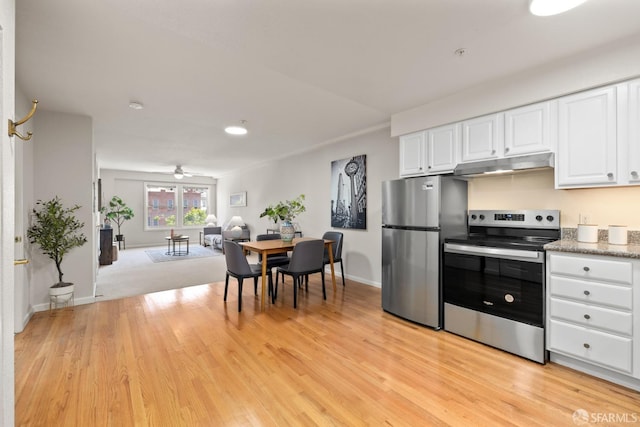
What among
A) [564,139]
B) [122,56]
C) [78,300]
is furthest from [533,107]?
[78,300]

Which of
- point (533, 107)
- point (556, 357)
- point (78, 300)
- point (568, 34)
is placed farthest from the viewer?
point (78, 300)

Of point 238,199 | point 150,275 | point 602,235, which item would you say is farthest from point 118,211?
point 602,235

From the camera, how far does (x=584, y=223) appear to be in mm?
2463

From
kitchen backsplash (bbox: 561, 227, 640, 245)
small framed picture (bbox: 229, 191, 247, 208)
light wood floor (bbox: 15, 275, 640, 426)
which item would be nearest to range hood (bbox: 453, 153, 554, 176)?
kitchen backsplash (bbox: 561, 227, 640, 245)

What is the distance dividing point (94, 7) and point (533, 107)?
3269mm

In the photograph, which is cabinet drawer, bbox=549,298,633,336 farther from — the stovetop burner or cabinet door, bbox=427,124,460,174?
cabinet door, bbox=427,124,460,174

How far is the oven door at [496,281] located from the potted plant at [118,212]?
9.27 meters

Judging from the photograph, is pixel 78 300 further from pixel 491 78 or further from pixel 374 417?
pixel 491 78

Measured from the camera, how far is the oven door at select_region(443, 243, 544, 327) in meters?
2.32

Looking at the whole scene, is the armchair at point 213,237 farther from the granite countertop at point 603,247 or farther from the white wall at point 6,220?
the granite countertop at point 603,247

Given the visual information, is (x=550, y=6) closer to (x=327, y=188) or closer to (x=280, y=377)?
(x=280, y=377)

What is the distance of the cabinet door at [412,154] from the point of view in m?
3.24

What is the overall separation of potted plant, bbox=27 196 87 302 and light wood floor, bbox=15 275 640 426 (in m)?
0.43

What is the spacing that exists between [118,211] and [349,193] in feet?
24.9
